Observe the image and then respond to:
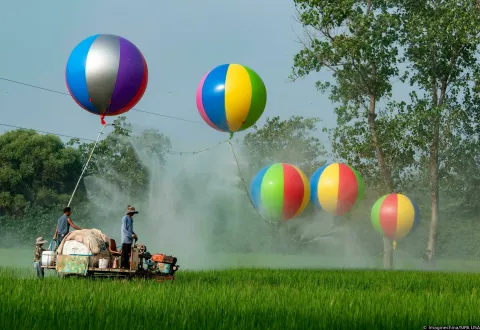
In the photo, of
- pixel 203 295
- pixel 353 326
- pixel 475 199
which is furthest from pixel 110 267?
pixel 475 199

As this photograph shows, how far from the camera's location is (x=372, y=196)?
33.1 metres

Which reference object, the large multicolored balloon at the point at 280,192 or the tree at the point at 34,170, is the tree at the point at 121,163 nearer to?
the tree at the point at 34,170

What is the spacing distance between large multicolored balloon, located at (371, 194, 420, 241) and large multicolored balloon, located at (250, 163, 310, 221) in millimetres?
4031

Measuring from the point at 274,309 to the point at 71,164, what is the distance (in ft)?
133

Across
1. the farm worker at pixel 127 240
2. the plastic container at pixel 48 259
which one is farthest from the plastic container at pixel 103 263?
the plastic container at pixel 48 259

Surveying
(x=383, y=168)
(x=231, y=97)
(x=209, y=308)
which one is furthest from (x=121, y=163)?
(x=209, y=308)

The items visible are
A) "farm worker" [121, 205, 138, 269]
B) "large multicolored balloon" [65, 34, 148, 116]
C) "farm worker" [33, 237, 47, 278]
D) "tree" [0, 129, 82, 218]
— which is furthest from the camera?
"tree" [0, 129, 82, 218]

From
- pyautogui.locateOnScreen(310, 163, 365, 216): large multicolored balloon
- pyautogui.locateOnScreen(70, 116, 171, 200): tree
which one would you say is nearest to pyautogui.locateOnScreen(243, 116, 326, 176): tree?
pyautogui.locateOnScreen(70, 116, 171, 200): tree

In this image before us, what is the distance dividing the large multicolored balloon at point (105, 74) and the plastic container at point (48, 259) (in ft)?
10.1

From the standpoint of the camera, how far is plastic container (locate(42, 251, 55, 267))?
13727 mm

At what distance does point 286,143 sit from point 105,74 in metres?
33.9

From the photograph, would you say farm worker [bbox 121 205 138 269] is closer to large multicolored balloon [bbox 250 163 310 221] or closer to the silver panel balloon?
the silver panel balloon

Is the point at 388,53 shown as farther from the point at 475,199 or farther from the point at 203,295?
the point at 203,295

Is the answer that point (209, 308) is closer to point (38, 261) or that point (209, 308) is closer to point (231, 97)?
point (38, 261)
